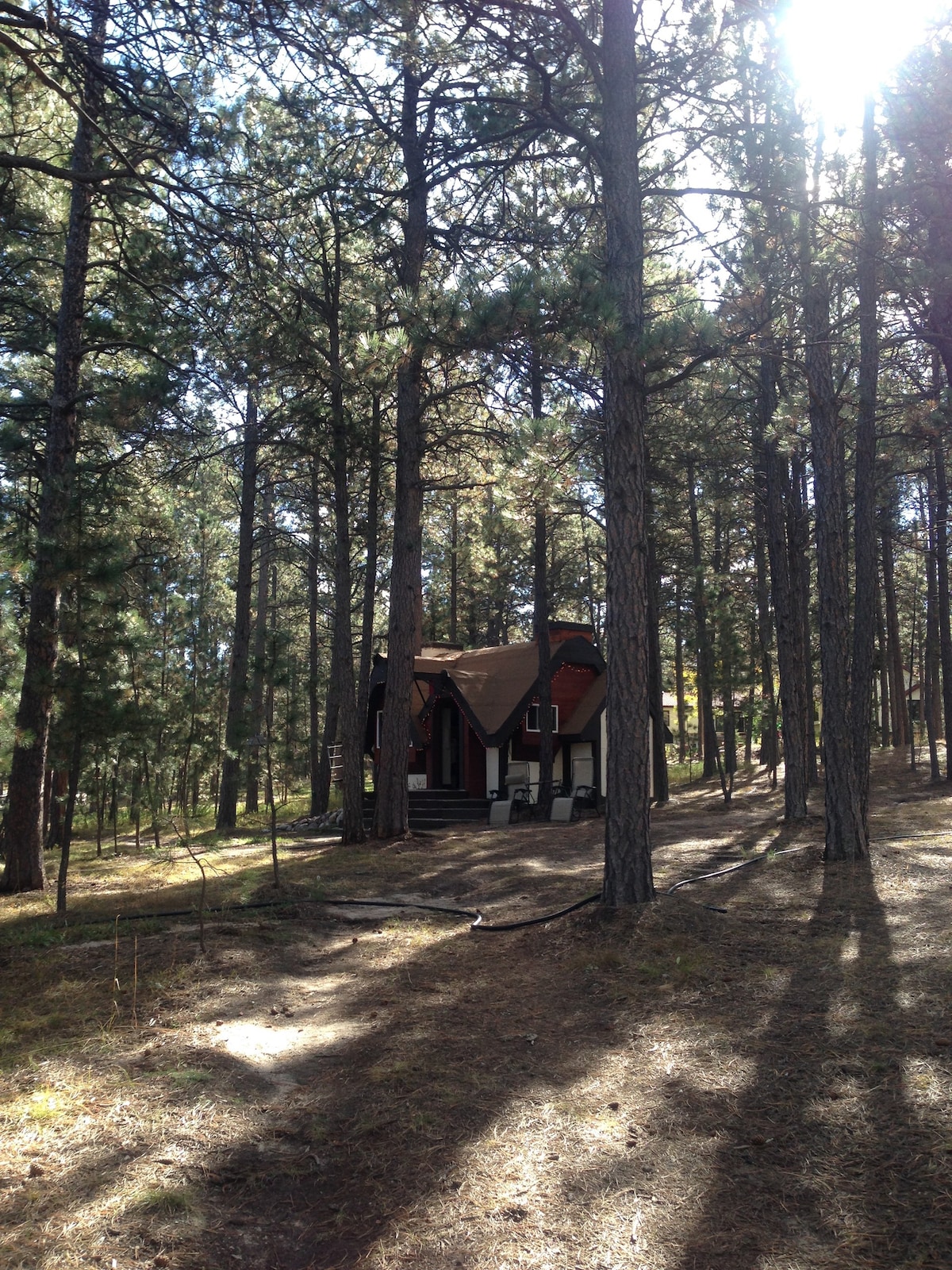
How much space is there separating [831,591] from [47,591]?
8.13 meters

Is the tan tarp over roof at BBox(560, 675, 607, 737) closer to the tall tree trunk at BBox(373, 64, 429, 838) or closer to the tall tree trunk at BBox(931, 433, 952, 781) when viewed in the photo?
the tall tree trunk at BBox(931, 433, 952, 781)

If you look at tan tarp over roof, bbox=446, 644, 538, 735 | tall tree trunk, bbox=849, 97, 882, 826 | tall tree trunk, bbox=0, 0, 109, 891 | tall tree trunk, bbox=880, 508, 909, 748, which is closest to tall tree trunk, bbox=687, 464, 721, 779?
tan tarp over roof, bbox=446, 644, 538, 735

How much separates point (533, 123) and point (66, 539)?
552 cm

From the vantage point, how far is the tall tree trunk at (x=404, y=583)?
1252 cm

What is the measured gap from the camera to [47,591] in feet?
29.3

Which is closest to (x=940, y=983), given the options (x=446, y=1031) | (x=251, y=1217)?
(x=446, y=1031)

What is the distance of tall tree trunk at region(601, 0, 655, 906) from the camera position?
6922mm

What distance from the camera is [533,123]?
746 centimetres

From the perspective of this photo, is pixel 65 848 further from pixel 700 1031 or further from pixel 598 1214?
pixel 598 1214

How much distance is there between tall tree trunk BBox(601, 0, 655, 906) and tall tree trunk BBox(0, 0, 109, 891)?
17.4 feet

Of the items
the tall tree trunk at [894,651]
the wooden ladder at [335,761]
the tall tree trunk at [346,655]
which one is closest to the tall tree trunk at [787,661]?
the tall tree trunk at [346,655]

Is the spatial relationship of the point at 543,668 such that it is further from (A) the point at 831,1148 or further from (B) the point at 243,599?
(A) the point at 831,1148

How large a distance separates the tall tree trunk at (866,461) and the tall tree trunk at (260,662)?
21.5 ft

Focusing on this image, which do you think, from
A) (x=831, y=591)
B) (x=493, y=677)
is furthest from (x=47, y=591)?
(x=493, y=677)
